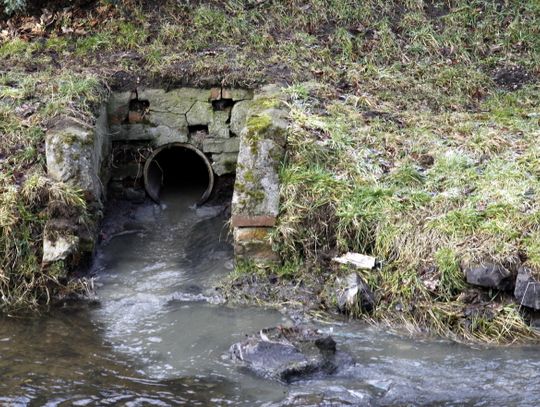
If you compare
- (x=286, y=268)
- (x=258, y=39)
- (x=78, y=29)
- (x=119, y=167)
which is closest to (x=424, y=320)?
(x=286, y=268)

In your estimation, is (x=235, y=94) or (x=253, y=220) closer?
(x=253, y=220)

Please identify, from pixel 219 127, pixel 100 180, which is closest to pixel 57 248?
pixel 100 180

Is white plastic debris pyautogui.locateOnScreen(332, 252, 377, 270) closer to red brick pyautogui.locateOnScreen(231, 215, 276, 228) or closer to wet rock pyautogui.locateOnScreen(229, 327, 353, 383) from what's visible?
red brick pyautogui.locateOnScreen(231, 215, 276, 228)

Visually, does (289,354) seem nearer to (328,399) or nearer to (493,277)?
(328,399)

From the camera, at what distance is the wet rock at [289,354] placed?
15.7 ft

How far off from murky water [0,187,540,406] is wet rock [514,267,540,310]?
1.13ft

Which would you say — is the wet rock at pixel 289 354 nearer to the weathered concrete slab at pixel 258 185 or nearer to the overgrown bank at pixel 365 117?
the overgrown bank at pixel 365 117

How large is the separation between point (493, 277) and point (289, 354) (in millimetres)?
1678

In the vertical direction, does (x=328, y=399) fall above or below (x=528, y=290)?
below

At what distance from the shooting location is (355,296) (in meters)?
5.80

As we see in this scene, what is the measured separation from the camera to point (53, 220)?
20.7ft

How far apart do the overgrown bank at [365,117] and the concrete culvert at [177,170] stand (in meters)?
0.82

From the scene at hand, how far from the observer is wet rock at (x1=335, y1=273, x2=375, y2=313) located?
19.1ft

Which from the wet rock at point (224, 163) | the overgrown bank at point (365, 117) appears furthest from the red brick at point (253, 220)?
the wet rock at point (224, 163)
